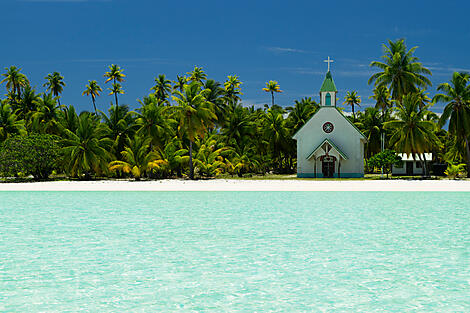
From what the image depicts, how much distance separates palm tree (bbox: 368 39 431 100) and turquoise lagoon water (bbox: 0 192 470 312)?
40087 mm

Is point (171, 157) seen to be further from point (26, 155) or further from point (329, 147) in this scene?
point (329, 147)

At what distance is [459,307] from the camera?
6754 millimetres

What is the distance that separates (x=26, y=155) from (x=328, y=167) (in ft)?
91.7

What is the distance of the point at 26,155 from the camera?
41.0 m

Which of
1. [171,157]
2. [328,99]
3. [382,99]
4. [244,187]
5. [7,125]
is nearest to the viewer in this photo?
[244,187]

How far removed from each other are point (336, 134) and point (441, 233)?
33.6m

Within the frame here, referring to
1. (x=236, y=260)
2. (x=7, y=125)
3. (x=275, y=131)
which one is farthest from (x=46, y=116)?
(x=236, y=260)

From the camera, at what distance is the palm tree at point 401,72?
55.2 meters

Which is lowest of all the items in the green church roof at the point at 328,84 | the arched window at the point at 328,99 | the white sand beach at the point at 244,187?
the white sand beach at the point at 244,187

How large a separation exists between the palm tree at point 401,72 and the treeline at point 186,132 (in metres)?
0.11

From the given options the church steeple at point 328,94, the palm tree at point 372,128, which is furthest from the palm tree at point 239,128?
the palm tree at point 372,128

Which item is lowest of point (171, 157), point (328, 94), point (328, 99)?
point (171, 157)

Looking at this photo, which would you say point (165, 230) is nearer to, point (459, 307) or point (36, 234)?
point (36, 234)

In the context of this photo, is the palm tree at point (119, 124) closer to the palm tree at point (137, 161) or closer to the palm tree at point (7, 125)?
the palm tree at point (137, 161)
